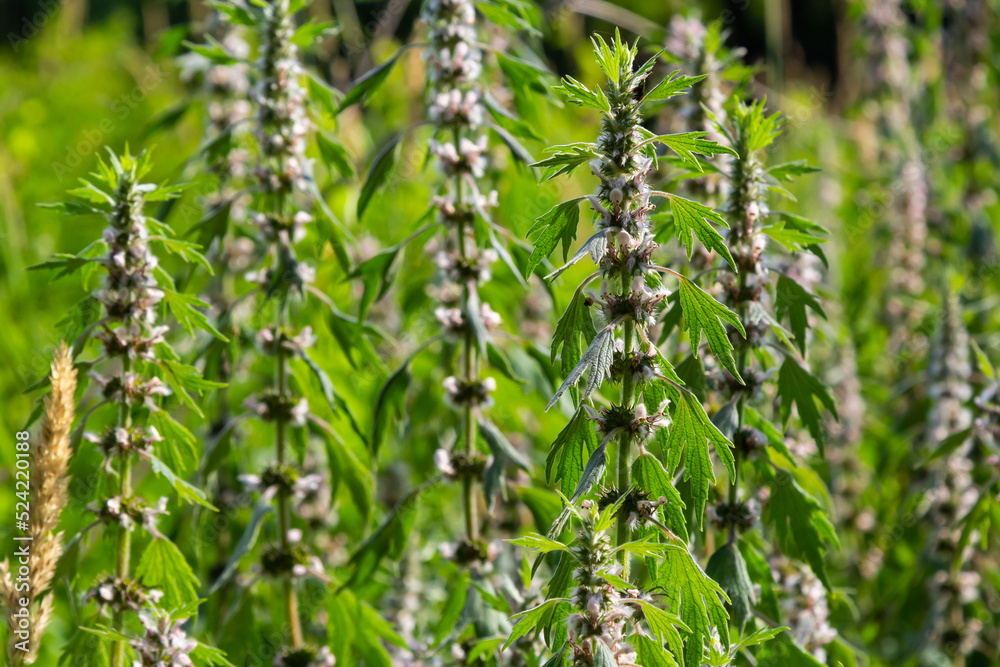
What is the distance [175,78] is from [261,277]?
11.6m

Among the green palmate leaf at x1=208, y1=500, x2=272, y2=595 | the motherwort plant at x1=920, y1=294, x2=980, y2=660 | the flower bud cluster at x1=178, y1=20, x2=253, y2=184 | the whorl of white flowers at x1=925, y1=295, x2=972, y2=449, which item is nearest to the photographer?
the green palmate leaf at x1=208, y1=500, x2=272, y2=595

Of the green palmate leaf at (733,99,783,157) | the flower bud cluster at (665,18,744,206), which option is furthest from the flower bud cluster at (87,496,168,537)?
the flower bud cluster at (665,18,744,206)

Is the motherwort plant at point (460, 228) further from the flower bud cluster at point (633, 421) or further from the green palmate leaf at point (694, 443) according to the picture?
the green palmate leaf at point (694, 443)

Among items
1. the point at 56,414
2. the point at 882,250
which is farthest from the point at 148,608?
the point at 882,250

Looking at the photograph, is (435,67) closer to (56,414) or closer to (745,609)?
(56,414)

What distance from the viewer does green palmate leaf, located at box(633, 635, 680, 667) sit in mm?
1974

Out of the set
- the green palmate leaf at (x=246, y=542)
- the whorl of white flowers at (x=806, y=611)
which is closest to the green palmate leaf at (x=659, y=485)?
the whorl of white flowers at (x=806, y=611)

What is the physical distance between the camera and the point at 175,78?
1354 centimetres

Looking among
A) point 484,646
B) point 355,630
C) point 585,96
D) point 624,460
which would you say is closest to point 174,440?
point 355,630

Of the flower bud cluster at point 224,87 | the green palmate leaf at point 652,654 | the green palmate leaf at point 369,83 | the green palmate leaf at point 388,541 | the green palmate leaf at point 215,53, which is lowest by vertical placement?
the green palmate leaf at point 652,654

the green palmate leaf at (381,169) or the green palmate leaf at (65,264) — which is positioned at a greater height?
the green palmate leaf at (381,169)

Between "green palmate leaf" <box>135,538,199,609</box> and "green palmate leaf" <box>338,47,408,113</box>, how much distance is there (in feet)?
5.07

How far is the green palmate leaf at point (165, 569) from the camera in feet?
8.75

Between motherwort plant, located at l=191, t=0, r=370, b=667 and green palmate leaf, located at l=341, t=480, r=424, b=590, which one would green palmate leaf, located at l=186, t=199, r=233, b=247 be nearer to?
motherwort plant, located at l=191, t=0, r=370, b=667
